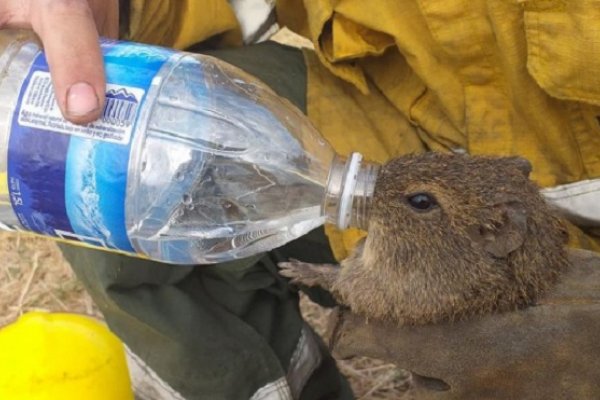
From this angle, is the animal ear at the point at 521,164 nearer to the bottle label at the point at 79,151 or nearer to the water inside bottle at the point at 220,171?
the water inside bottle at the point at 220,171

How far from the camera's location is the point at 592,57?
153cm

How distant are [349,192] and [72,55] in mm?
460

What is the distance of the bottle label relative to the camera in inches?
50.3

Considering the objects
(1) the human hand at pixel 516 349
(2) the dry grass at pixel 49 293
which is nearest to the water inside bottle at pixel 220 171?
(1) the human hand at pixel 516 349

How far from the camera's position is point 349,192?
1414 millimetres

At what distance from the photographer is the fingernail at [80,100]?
4.05 feet

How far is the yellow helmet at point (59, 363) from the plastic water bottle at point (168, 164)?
0.44m

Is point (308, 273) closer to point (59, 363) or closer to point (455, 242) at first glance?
point (455, 242)

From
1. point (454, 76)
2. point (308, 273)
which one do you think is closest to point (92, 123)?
point (308, 273)

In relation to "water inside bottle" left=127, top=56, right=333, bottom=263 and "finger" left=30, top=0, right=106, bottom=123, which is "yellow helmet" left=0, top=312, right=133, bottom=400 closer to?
"water inside bottle" left=127, top=56, right=333, bottom=263

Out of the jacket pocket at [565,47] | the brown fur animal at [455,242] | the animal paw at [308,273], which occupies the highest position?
the jacket pocket at [565,47]

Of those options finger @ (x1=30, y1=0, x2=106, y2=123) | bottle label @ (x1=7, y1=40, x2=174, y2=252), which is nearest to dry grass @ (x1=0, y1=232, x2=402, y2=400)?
bottle label @ (x1=7, y1=40, x2=174, y2=252)

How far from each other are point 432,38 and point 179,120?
61 centimetres

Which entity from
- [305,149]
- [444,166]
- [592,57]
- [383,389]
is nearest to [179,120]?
[305,149]
